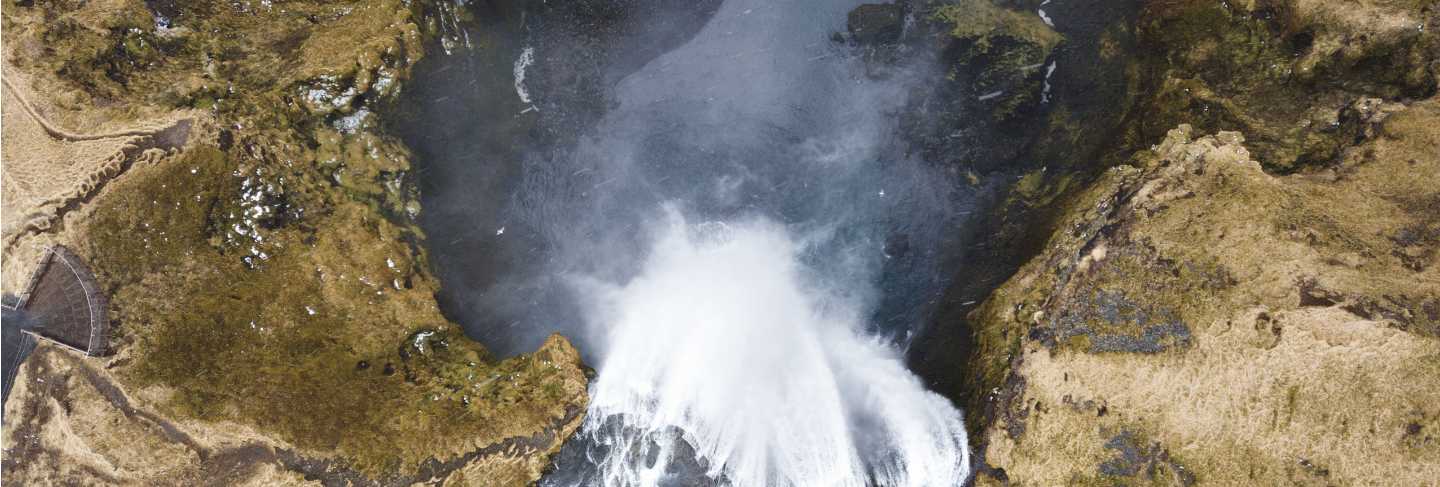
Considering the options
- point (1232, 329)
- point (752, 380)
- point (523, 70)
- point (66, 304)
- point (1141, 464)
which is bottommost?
point (752, 380)

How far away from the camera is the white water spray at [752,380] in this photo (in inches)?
445

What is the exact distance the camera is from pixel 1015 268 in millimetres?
11320

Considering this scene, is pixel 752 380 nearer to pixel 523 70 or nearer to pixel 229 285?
pixel 523 70

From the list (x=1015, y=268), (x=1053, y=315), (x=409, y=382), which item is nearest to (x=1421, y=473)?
(x=1053, y=315)

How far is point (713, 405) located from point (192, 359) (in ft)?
25.4

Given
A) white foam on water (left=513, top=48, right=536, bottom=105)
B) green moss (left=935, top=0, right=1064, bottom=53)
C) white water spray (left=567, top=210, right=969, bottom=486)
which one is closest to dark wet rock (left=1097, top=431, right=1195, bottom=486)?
white water spray (left=567, top=210, right=969, bottom=486)

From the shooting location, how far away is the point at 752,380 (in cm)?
1218

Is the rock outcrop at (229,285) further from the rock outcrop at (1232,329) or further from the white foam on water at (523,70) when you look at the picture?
the rock outcrop at (1232,329)

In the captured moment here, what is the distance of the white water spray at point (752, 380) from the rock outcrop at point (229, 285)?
43.1 inches

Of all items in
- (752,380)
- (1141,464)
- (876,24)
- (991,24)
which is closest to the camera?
(1141,464)

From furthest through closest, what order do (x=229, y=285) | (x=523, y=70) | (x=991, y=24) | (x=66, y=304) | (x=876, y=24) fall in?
(x=876, y=24), (x=991, y=24), (x=523, y=70), (x=229, y=285), (x=66, y=304)

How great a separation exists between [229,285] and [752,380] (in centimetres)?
817

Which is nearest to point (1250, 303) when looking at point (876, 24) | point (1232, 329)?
point (1232, 329)

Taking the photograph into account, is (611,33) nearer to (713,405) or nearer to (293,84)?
(293,84)
